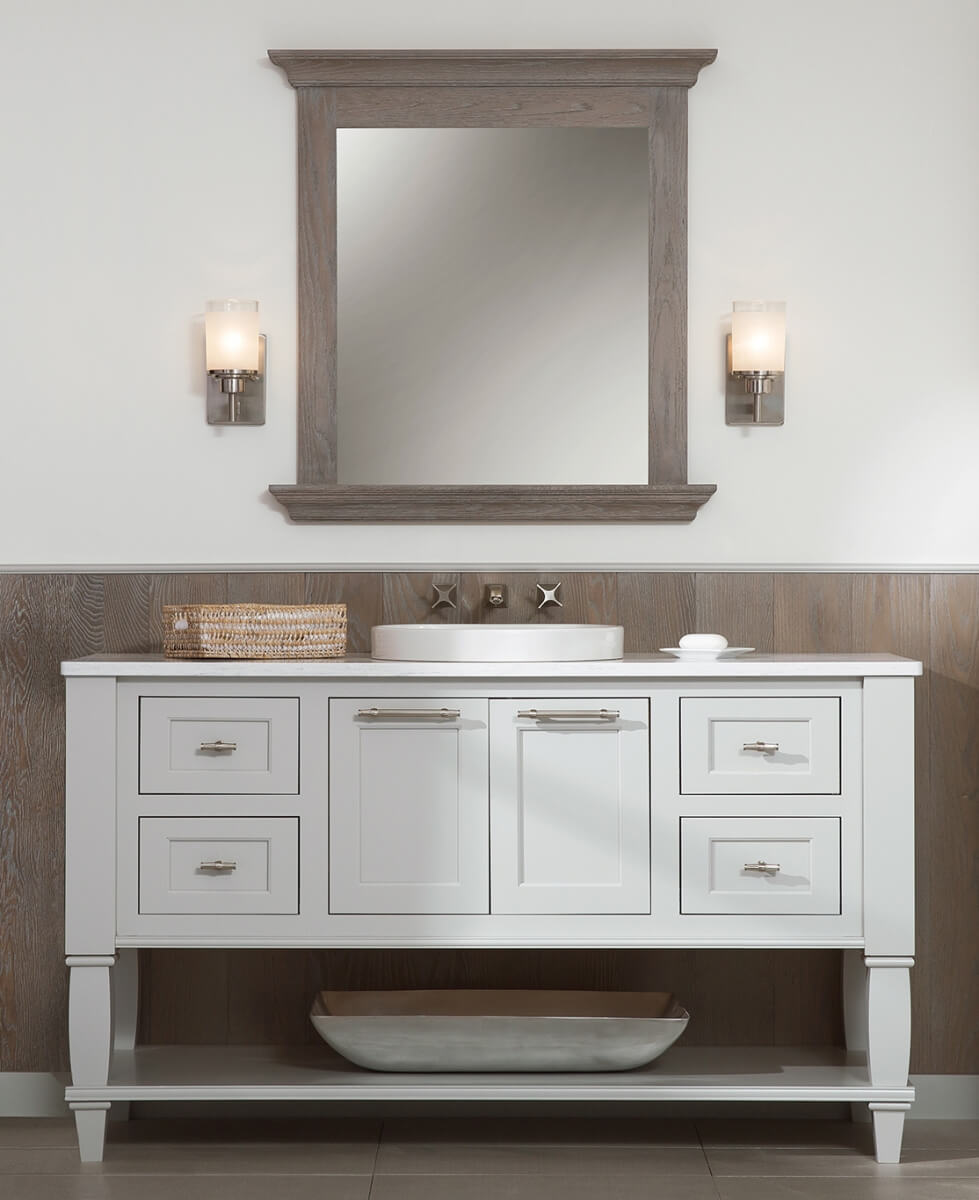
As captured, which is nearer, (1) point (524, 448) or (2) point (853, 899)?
(2) point (853, 899)

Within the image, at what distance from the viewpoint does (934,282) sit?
258 centimetres

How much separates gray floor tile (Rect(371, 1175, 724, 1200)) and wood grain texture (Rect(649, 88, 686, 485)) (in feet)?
4.32

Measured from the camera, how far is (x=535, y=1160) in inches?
91.7

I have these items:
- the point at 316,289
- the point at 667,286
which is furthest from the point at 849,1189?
the point at 316,289

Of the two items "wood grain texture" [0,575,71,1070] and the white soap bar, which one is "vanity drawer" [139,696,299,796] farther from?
the white soap bar

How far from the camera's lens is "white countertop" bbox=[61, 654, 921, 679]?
7.27 feet

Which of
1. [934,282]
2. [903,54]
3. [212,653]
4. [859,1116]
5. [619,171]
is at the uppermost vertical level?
[903,54]

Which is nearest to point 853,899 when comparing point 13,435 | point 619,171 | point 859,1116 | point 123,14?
point 859,1116

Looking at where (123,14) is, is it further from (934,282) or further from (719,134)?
(934,282)

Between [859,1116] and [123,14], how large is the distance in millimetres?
2688

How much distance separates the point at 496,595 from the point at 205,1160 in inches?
47.2

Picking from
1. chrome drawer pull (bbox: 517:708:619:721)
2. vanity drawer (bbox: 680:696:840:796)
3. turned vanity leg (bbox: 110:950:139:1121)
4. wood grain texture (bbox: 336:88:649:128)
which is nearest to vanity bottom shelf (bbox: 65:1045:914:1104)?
turned vanity leg (bbox: 110:950:139:1121)

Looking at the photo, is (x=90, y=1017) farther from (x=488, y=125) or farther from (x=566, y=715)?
(x=488, y=125)

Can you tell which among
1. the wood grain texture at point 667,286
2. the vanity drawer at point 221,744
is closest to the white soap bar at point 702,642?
the wood grain texture at point 667,286
